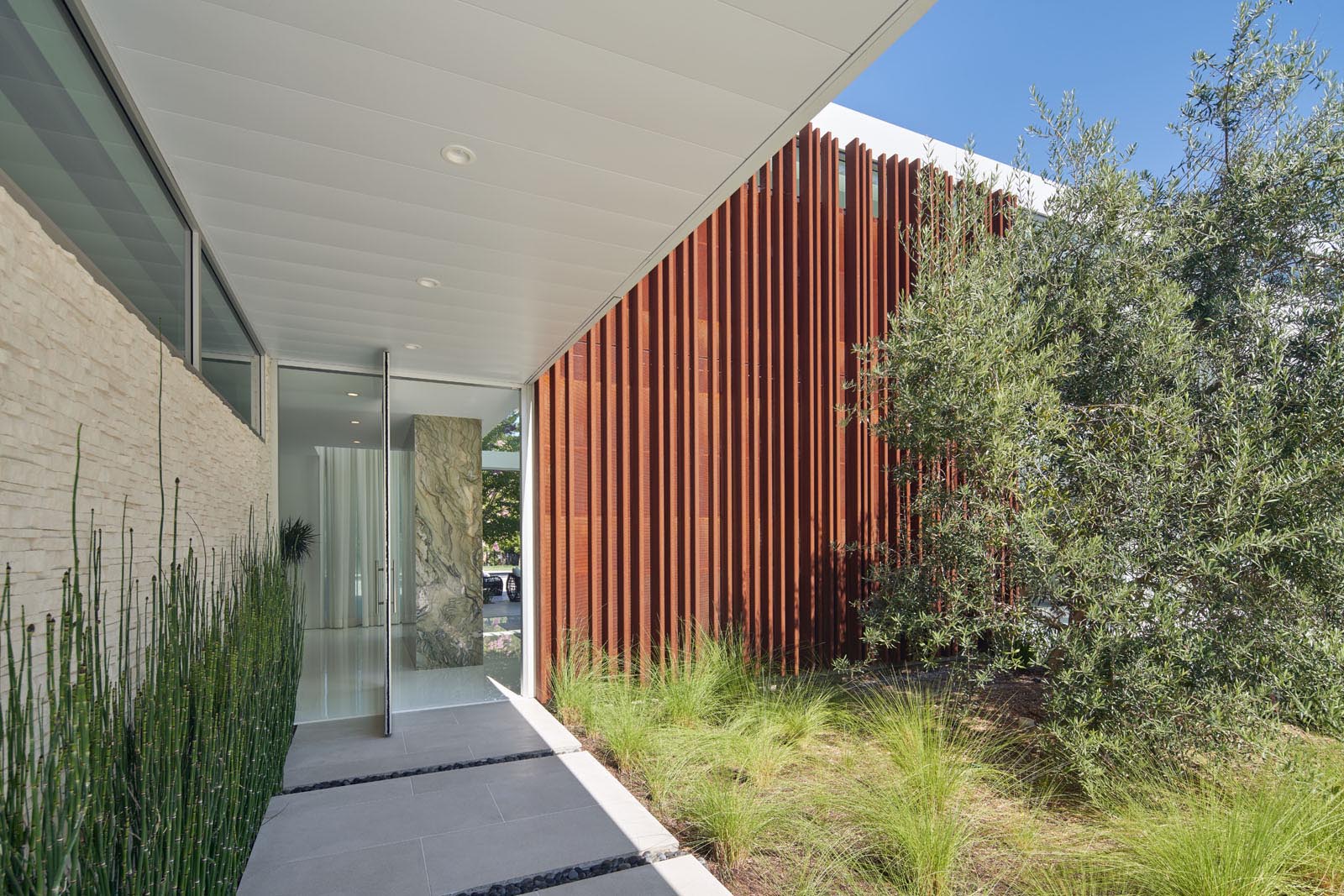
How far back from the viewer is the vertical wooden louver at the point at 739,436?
529cm

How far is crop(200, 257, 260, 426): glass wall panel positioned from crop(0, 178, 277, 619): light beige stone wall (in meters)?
0.53

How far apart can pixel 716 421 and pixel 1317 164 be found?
4.09 meters

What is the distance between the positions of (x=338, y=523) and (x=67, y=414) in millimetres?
→ 7969

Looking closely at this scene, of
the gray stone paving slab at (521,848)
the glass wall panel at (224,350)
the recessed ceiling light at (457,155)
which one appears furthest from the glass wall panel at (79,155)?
the gray stone paving slab at (521,848)

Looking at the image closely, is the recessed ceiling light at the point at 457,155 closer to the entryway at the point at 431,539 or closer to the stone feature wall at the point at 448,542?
the entryway at the point at 431,539

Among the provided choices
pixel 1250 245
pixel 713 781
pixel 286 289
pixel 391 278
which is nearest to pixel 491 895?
pixel 713 781

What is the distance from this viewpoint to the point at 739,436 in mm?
5930

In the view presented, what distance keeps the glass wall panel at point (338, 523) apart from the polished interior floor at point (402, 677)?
0.02 metres

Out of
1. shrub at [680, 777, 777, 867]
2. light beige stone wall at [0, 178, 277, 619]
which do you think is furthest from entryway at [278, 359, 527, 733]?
light beige stone wall at [0, 178, 277, 619]

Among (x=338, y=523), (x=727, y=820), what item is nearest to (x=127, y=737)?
(x=727, y=820)

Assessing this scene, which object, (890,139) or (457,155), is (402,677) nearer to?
(457,155)

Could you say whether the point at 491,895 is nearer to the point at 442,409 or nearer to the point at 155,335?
the point at 155,335

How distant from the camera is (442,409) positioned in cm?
584

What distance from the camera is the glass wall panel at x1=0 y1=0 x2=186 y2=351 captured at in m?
1.29
